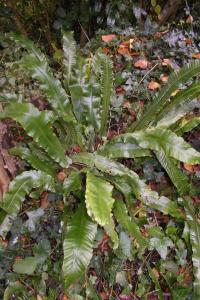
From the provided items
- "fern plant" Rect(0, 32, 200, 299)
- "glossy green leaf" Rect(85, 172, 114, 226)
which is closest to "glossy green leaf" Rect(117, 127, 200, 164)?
"fern plant" Rect(0, 32, 200, 299)

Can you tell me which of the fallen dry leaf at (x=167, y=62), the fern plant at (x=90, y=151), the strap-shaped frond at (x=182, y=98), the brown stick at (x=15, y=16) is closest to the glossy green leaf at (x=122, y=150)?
the fern plant at (x=90, y=151)

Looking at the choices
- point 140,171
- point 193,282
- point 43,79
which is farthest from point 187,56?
point 193,282

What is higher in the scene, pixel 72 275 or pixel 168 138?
pixel 168 138

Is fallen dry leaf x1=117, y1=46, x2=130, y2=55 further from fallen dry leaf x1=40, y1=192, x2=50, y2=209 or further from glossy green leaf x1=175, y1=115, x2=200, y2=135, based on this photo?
fallen dry leaf x1=40, y1=192, x2=50, y2=209

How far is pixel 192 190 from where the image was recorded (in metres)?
2.88

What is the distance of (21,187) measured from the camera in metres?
2.49

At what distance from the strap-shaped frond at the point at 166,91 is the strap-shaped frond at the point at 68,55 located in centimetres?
64

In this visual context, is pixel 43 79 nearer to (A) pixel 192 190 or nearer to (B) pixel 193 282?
(A) pixel 192 190

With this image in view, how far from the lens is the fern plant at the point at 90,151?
7.55ft

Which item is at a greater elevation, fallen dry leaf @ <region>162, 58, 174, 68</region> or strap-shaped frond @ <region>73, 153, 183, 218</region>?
fallen dry leaf @ <region>162, 58, 174, 68</region>

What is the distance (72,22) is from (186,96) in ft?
7.51

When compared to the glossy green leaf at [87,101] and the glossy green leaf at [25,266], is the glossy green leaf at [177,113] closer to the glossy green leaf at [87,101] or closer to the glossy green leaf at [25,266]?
the glossy green leaf at [87,101]

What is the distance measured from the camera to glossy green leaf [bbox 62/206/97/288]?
7.22ft

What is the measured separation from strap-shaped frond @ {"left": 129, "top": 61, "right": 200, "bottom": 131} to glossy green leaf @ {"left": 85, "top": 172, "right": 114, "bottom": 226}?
725 mm
